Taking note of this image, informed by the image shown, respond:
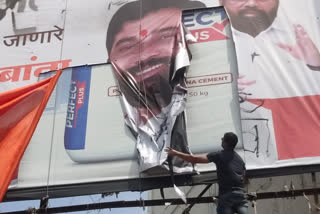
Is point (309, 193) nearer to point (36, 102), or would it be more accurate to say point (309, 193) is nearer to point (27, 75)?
point (36, 102)

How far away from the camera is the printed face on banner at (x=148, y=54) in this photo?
17.4 feet

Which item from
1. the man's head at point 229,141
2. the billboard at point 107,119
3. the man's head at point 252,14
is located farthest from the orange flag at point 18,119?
the man's head at point 252,14

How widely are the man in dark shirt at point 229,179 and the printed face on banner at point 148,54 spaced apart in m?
1.35

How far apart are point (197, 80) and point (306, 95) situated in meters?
1.06

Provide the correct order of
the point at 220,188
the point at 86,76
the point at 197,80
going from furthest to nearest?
1. the point at 86,76
2. the point at 197,80
3. the point at 220,188

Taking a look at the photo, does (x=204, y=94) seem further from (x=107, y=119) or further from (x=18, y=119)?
(x=18, y=119)

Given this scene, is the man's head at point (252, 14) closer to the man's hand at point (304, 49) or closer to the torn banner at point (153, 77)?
the man's hand at point (304, 49)

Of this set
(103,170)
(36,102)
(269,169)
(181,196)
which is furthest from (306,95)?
(36,102)

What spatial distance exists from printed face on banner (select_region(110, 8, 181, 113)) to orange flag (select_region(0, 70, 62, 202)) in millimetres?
909

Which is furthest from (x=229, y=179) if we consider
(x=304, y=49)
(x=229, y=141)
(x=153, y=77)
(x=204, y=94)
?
(x=304, y=49)

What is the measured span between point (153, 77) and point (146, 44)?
1.57 feet

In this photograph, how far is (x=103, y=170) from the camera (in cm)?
512

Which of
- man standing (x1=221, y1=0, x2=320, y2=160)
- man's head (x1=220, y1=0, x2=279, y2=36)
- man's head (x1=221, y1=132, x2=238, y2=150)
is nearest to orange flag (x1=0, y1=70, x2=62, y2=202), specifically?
man's head (x1=221, y1=132, x2=238, y2=150)

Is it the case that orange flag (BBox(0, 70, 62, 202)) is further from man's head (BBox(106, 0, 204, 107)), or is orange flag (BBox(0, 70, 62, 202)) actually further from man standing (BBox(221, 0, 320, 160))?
man standing (BBox(221, 0, 320, 160))
